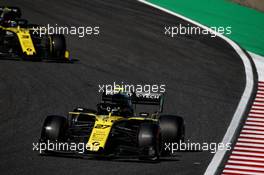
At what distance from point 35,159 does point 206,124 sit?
5.17 meters

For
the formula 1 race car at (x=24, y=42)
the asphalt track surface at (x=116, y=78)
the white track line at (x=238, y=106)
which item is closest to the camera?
the asphalt track surface at (x=116, y=78)

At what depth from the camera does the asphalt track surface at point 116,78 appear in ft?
59.4

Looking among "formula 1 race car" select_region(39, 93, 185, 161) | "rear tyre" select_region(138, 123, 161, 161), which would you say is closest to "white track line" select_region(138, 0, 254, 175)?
"formula 1 race car" select_region(39, 93, 185, 161)

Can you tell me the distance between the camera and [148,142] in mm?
17766

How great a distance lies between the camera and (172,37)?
31.9 m

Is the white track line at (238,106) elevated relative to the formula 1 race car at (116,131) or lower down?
lower down

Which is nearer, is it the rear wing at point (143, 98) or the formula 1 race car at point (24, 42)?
the rear wing at point (143, 98)

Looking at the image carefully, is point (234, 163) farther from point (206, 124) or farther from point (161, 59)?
point (161, 59)

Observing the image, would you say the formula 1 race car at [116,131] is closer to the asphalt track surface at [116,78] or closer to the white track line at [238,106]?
the asphalt track surface at [116,78]

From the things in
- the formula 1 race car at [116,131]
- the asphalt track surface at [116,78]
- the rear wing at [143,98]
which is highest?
the rear wing at [143,98]

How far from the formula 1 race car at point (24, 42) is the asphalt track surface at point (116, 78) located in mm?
353

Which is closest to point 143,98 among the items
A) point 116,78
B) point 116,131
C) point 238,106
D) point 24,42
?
point 116,131

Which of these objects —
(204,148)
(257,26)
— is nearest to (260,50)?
(257,26)

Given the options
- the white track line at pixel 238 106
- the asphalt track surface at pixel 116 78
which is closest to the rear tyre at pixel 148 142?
the asphalt track surface at pixel 116 78
